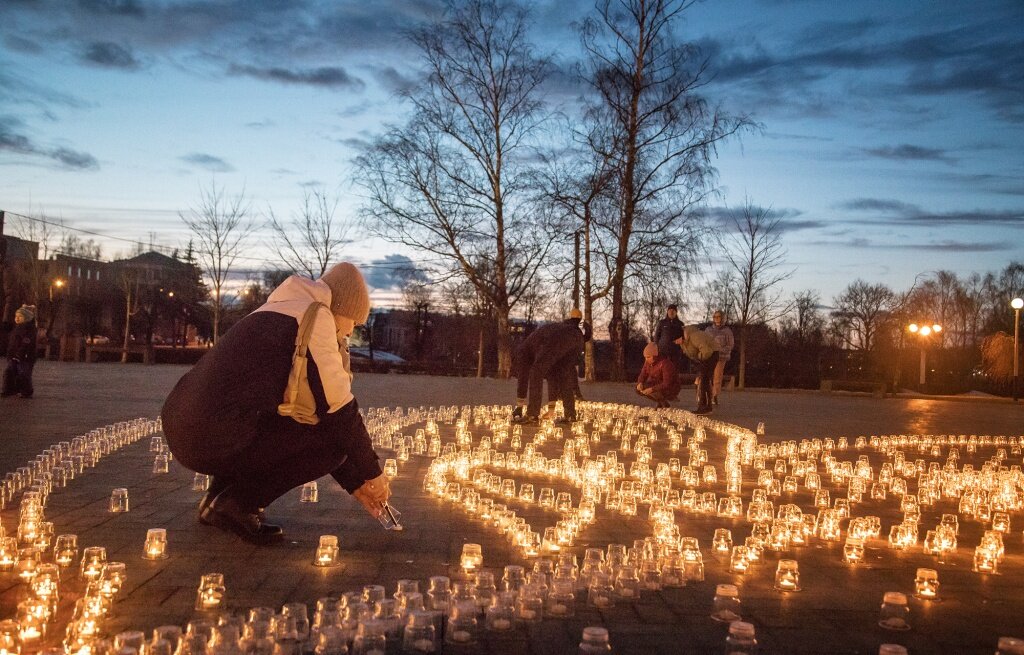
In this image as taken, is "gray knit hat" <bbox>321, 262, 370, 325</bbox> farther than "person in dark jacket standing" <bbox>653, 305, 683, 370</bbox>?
No

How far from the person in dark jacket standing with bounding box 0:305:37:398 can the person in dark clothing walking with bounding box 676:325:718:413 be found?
32.6 ft

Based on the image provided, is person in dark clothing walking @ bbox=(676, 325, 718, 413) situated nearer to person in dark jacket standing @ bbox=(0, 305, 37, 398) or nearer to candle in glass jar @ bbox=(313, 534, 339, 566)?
person in dark jacket standing @ bbox=(0, 305, 37, 398)

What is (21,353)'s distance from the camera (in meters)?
14.1

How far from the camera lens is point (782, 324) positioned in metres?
63.7

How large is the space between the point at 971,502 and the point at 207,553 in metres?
5.31

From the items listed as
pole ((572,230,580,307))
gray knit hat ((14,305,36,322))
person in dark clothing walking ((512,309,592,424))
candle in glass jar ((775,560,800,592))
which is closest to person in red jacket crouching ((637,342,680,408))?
person in dark clothing walking ((512,309,592,424))

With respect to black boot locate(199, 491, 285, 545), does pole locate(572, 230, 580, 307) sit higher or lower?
higher

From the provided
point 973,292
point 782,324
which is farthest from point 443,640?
point 973,292

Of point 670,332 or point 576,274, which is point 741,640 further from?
point 576,274

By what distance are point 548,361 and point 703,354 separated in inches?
158

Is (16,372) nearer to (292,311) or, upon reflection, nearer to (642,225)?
(292,311)

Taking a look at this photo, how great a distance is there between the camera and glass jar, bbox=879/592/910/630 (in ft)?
12.8

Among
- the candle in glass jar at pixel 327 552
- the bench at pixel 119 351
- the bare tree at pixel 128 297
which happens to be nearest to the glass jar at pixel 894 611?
the candle in glass jar at pixel 327 552

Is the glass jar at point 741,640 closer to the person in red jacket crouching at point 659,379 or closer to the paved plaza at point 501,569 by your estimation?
the paved plaza at point 501,569
